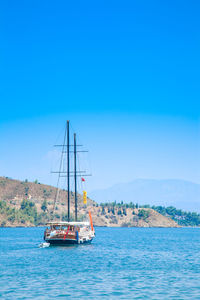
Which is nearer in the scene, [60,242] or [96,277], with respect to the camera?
[96,277]

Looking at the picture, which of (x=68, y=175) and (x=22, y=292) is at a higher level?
(x=68, y=175)

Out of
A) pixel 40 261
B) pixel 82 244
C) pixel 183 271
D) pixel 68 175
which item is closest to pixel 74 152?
pixel 68 175

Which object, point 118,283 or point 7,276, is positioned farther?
point 7,276

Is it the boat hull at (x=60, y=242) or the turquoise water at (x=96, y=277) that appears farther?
the boat hull at (x=60, y=242)

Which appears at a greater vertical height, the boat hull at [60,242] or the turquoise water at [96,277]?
the boat hull at [60,242]

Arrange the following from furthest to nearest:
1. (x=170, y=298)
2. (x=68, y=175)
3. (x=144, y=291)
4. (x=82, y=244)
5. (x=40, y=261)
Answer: (x=68, y=175) < (x=82, y=244) < (x=40, y=261) < (x=144, y=291) < (x=170, y=298)

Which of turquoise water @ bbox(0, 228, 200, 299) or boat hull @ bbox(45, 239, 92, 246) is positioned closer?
turquoise water @ bbox(0, 228, 200, 299)

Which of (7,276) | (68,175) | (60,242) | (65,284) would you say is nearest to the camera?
(65,284)

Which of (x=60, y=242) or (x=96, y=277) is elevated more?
(x=60, y=242)

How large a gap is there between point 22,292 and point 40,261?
922 inches

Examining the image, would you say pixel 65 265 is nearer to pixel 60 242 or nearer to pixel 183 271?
pixel 183 271

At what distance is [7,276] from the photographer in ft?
155

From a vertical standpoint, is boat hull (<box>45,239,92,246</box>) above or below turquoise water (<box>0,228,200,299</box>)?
above

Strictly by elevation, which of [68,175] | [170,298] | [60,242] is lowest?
[170,298]
